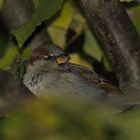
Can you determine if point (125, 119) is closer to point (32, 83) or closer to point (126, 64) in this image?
point (126, 64)

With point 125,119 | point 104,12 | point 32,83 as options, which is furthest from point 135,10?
point 125,119

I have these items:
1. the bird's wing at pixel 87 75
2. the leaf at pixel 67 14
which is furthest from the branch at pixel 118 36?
the bird's wing at pixel 87 75

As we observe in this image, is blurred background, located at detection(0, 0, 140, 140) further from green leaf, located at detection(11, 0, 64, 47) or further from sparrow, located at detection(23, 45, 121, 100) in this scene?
sparrow, located at detection(23, 45, 121, 100)

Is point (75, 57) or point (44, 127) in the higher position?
point (44, 127)

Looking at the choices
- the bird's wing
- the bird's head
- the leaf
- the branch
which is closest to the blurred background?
the branch

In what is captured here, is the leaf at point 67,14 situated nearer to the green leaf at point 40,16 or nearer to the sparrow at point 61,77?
the sparrow at point 61,77

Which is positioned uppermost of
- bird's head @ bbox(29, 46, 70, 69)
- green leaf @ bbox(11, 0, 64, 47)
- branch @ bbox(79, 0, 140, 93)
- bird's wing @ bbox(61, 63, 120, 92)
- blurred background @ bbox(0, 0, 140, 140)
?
blurred background @ bbox(0, 0, 140, 140)
